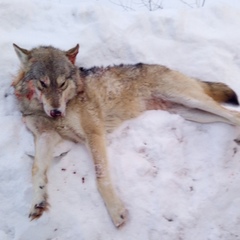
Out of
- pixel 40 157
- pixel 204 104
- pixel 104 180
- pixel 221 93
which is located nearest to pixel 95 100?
pixel 40 157

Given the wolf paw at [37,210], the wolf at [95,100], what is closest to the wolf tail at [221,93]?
the wolf at [95,100]

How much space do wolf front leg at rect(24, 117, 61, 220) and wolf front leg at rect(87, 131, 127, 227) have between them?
1.30 ft

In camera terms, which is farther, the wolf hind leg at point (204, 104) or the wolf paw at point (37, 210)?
the wolf hind leg at point (204, 104)

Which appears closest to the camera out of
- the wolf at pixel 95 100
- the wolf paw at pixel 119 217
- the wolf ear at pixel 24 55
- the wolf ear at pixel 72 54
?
the wolf paw at pixel 119 217

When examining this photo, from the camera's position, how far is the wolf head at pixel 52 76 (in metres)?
4.29

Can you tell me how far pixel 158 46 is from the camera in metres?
5.57

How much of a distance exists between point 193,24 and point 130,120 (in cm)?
198

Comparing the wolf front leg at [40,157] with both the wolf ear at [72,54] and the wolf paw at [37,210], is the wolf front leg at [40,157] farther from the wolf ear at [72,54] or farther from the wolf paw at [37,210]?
the wolf ear at [72,54]

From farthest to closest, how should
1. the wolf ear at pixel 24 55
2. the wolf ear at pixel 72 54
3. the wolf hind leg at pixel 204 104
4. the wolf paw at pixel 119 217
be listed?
the wolf ear at pixel 72 54, the wolf ear at pixel 24 55, the wolf hind leg at pixel 204 104, the wolf paw at pixel 119 217

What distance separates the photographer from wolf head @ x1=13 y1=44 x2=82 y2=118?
4.29 meters

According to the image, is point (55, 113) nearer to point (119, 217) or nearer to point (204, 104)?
point (119, 217)

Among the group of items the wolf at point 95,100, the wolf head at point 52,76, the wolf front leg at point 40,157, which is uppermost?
the wolf head at point 52,76

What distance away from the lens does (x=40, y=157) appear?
4191mm

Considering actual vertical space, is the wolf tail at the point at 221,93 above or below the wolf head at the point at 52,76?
below
